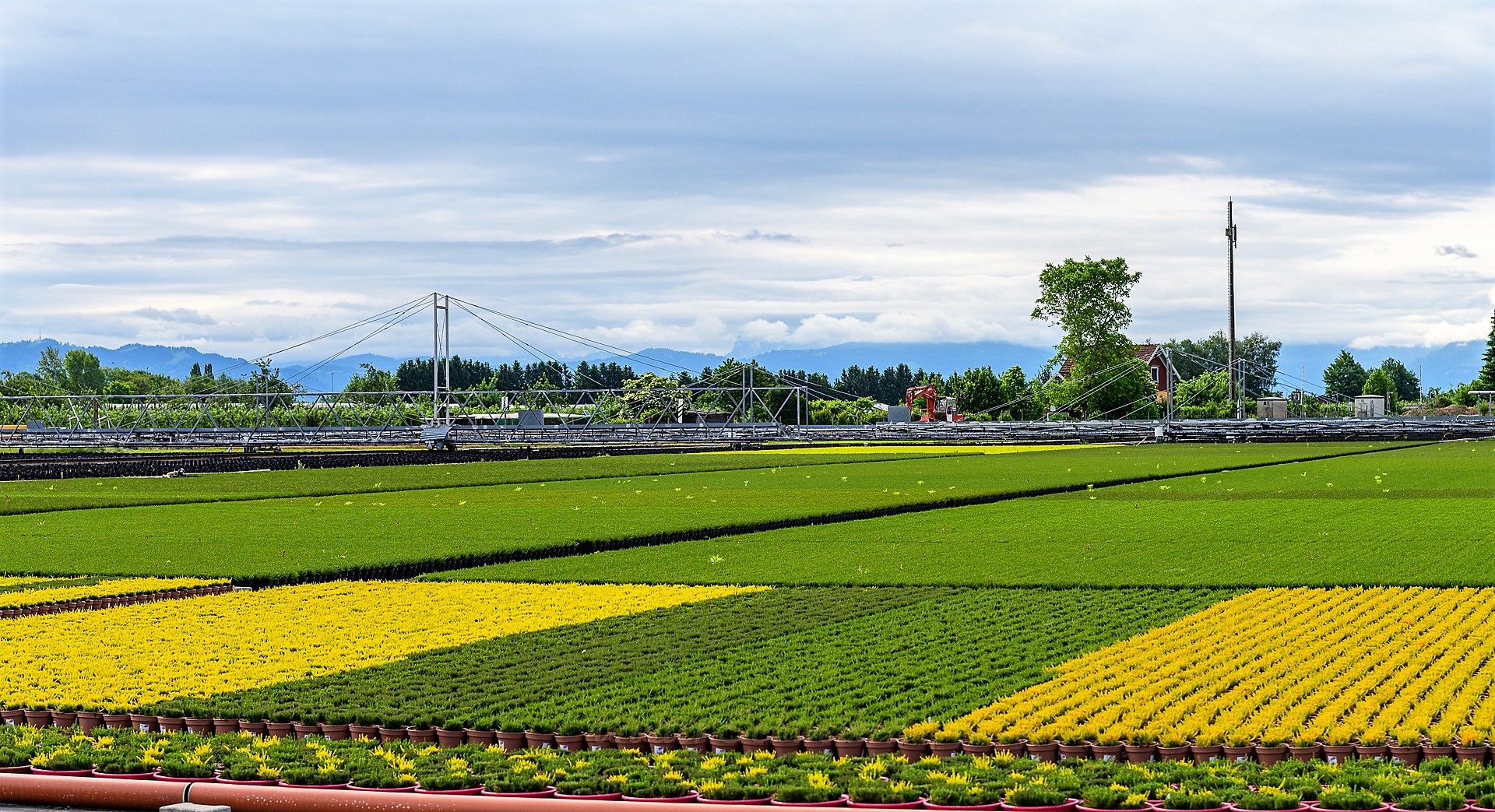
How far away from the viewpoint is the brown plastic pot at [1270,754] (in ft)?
38.7

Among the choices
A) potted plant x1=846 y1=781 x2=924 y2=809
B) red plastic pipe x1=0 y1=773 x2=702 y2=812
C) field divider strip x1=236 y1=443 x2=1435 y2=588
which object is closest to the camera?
red plastic pipe x1=0 y1=773 x2=702 y2=812

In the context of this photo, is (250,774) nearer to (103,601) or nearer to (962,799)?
(962,799)

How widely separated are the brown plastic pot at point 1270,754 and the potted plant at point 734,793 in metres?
3.59

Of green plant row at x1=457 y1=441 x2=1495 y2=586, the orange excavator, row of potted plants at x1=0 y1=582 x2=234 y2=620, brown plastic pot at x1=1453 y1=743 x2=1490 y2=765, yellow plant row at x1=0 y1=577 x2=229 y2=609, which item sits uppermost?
the orange excavator

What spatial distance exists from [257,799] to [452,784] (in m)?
1.30

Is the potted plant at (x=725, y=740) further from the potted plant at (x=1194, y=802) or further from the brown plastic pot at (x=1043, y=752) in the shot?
the potted plant at (x=1194, y=802)

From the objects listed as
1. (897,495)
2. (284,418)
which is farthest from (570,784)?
(284,418)

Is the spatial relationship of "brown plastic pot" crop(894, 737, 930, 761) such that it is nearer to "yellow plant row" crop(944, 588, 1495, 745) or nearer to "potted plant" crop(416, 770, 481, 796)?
"yellow plant row" crop(944, 588, 1495, 745)

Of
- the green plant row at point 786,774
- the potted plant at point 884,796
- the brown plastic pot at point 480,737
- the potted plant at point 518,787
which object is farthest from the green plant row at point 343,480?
the potted plant at point 884,796

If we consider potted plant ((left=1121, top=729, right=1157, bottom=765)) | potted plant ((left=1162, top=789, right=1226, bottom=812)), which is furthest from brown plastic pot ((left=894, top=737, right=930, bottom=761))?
potted plant ((left=1162, top=789, right=1226, bottom=812))

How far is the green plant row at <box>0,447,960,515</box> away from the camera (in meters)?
46.8

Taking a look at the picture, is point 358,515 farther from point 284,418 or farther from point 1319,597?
point 284,418

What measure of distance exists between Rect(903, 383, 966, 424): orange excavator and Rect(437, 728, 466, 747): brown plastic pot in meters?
132

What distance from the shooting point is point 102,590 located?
896 inches
